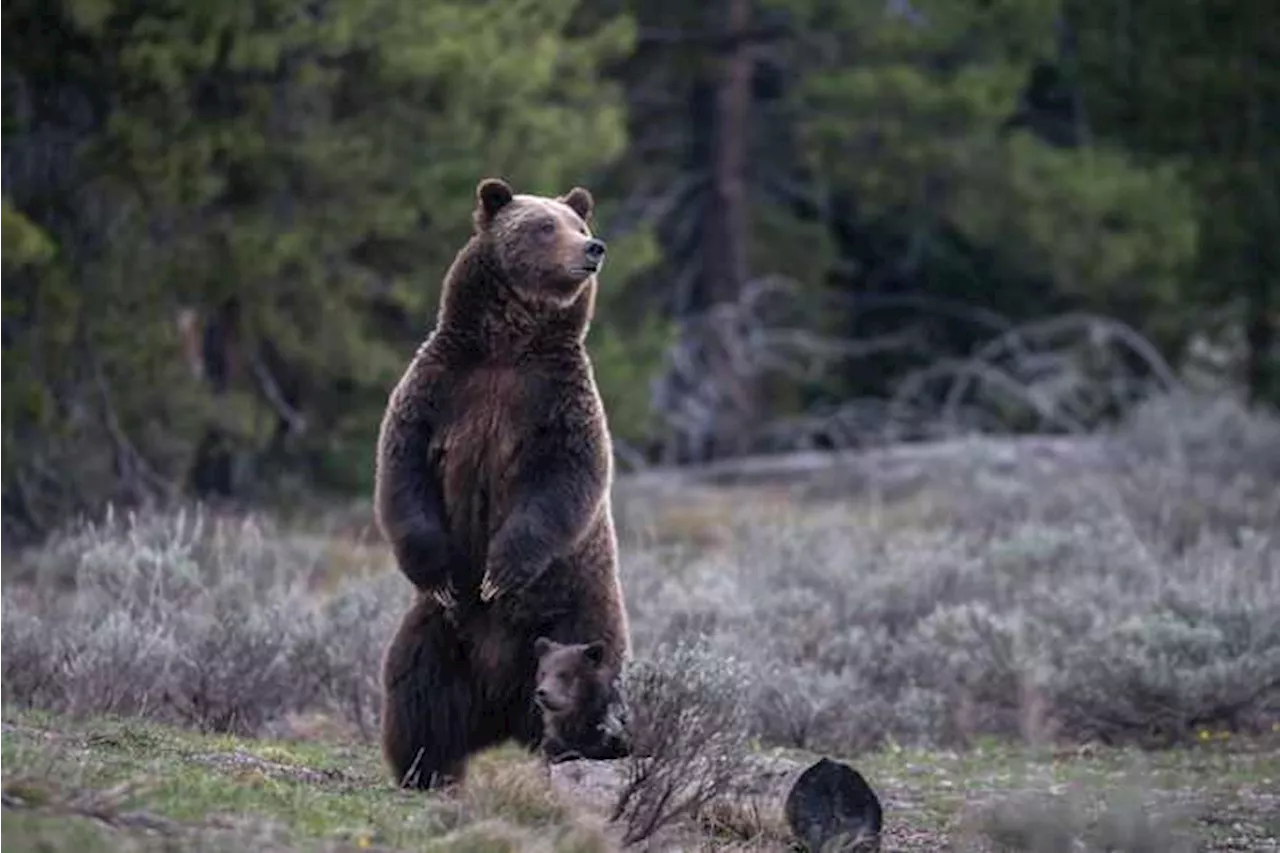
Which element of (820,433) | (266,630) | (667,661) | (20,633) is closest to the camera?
(667,661)

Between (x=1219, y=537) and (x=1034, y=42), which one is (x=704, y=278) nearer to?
(x=1034, y=42)

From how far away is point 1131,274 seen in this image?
28344 millimetres

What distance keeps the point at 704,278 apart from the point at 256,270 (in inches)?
397

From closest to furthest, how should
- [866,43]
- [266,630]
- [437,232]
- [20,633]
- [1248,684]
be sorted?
[20,633], [266,630], [1248,684], [437,232], [866,43]

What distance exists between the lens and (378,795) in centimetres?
862

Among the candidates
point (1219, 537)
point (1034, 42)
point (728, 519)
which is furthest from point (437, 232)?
point (1034, 42)

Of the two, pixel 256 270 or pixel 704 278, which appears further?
pixel 704 278

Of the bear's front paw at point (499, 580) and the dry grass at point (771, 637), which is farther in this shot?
the dry grass at point (771, 637)

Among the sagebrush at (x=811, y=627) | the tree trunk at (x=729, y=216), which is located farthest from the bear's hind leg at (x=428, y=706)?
the tree trunk at (x=729, y=216)

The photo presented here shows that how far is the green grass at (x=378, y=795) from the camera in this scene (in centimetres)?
696

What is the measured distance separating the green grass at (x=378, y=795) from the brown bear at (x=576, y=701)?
204 millimetres

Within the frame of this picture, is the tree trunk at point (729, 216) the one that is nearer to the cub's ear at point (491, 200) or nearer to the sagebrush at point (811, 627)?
the sagebrush at point (811, 627)

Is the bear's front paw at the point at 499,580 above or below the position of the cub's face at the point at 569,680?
above

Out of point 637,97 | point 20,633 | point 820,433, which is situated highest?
point 637,97
